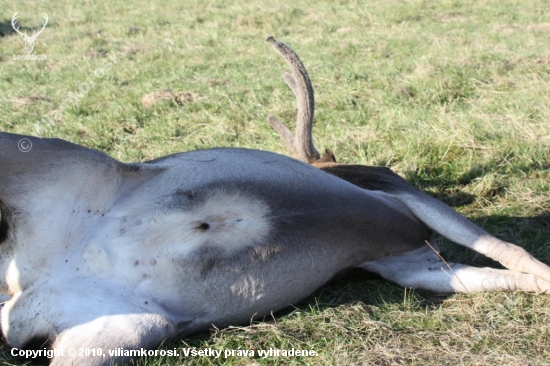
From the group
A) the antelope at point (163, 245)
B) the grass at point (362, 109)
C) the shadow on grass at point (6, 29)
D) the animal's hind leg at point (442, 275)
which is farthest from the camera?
the shadow on grass at point (6, 29)

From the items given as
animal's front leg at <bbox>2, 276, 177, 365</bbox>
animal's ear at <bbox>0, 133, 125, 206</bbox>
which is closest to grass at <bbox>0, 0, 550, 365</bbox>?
animal's front leg at <bbox>2, 276, 177, 365</bbox>

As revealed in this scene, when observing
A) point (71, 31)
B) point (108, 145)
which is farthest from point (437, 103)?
point (71, 31)

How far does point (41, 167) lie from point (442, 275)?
6.72ft

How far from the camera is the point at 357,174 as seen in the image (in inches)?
149

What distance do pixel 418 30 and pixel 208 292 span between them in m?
7.82

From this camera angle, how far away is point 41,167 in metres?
2.76

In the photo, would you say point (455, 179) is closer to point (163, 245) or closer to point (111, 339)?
point (163, 245)

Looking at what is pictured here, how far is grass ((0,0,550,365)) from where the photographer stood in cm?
286

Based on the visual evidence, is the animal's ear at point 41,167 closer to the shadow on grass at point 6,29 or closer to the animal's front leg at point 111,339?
the animal's front leg at point 111,339

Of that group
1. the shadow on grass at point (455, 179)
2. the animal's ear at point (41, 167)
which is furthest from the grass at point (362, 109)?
the animal's ear at point (41, 167)

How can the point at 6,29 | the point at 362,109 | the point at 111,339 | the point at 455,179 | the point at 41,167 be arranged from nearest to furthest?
the point at 111,339 → the point at 41,167 → the point at 455,179 → the point at 362,109 → the point at 6,29

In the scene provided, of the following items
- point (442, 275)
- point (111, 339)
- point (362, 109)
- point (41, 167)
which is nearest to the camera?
point (111, 339)

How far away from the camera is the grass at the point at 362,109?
2.86m

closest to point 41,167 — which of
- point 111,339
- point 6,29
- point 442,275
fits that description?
point 111,339
